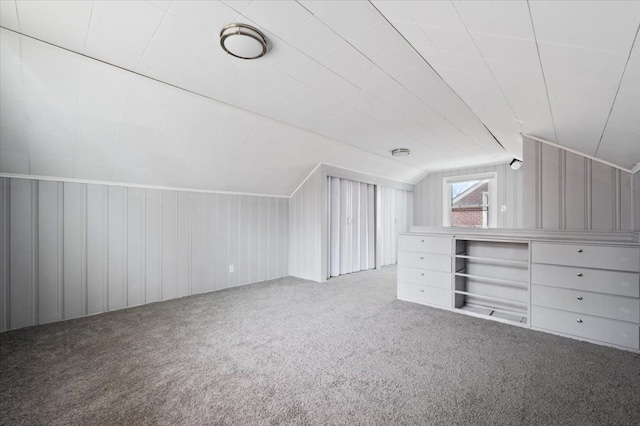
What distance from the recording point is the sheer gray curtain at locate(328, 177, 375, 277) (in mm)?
5031

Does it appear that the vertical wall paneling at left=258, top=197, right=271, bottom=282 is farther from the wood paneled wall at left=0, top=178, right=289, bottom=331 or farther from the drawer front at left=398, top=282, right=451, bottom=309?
the drawer front at left=398, top=282, right=451, bottom=309

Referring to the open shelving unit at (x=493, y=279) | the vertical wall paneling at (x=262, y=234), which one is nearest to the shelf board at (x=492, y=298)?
the open shelving unit at (x=493, y=279)

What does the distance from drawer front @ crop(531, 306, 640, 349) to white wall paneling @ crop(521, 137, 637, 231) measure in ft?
4.04

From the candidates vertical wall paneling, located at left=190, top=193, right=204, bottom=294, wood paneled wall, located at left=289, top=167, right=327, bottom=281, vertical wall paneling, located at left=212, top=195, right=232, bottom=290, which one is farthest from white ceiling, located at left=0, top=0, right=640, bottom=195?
wood paneled wall, located at left=289, top=167, right=327, bottom=281

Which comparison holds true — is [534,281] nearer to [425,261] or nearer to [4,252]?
[425,261]

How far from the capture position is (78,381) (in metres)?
1.86

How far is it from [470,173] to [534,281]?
3889mm

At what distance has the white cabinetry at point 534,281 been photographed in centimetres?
231

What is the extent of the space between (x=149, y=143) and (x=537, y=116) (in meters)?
3.84

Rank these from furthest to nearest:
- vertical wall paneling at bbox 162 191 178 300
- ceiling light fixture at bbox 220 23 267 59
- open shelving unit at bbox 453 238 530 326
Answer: vertical wall paneling at bbox 162 191 178 300 → open shelving unit at bbox 453 238 530 326 → ceiling light fixture at bbox 220 23 267 59

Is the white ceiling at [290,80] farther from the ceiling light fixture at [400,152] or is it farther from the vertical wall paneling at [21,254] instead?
the ceiling light fixture at [400,152]

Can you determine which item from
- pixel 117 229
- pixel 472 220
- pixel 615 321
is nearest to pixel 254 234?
pixel 117 229

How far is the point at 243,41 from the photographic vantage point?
1789 millimetres

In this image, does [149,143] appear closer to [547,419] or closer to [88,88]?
[88,88]
